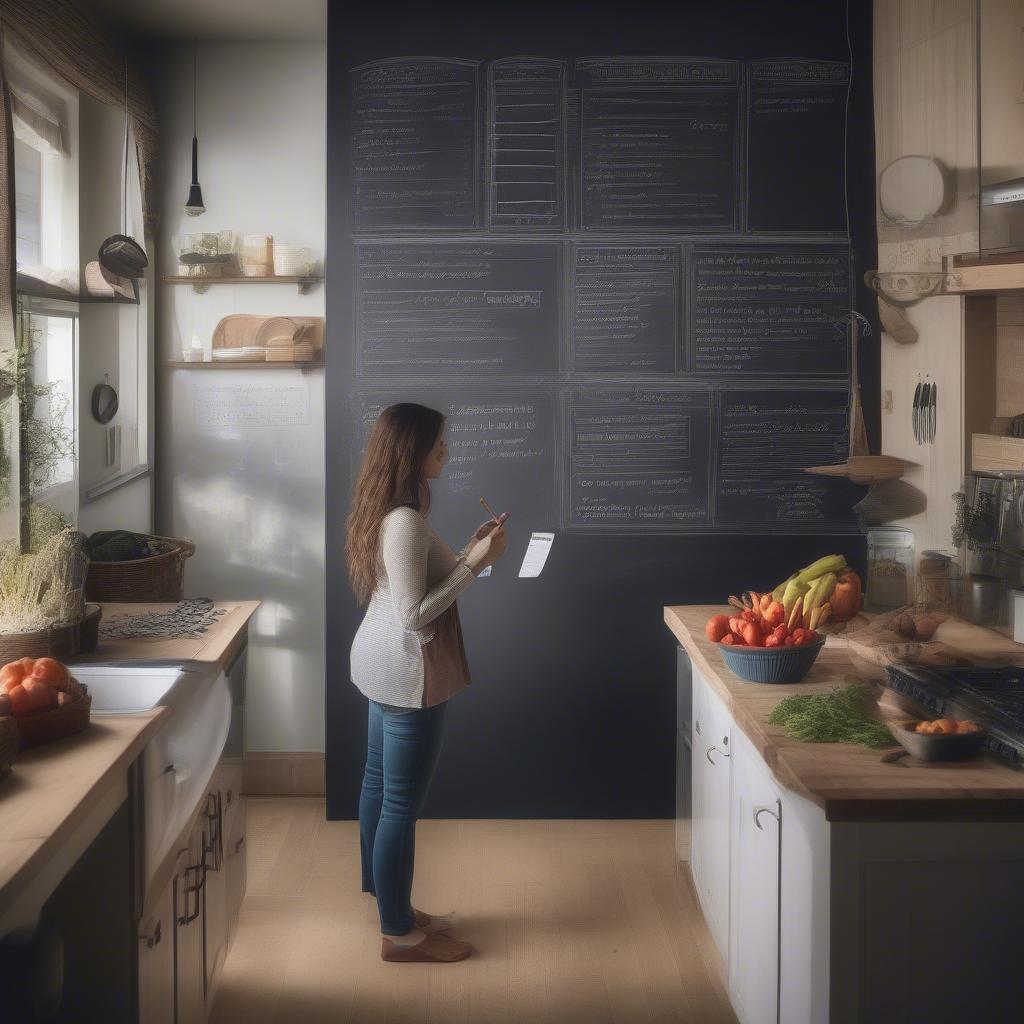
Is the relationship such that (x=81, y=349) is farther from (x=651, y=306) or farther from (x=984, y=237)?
(x=984, y=237)

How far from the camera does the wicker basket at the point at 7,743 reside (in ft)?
5.98

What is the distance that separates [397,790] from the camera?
2.97m

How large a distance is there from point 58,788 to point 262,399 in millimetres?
2812

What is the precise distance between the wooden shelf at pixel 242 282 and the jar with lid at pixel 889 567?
89.9 inches

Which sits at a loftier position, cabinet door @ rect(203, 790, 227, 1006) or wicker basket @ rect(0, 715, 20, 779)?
wicker basket @ rect(0, 715, 20, 779)

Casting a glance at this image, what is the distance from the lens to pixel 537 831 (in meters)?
4.11

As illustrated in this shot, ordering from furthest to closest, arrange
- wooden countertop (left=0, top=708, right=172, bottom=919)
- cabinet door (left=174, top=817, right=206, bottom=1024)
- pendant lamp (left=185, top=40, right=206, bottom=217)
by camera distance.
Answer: pendant lamp (left=185, top=40, right=206, bottom=217) → cabinet door (left=174, top=817, right=206, bottom=1024) → wooden countertop (left=0, top=708, right=172, bottom=919)

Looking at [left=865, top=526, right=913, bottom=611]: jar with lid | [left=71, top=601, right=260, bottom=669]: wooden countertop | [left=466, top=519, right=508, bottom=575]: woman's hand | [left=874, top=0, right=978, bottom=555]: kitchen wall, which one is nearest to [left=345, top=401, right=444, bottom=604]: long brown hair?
[left=466, top=519, right=508, bottom=575]: woman's hand

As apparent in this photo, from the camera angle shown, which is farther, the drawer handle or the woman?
the woman

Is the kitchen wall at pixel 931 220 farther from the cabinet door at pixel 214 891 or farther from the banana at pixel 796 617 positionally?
the cabinet door at pixel 214 891

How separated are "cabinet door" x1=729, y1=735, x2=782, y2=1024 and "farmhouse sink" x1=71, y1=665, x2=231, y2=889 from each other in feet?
3.90

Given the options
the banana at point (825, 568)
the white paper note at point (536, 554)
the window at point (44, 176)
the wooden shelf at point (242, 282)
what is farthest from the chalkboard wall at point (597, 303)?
the banana at point (825, 568)

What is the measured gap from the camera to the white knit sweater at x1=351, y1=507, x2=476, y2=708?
2.85 metres

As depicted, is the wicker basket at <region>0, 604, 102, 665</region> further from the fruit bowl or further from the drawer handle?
the fruit bowl
